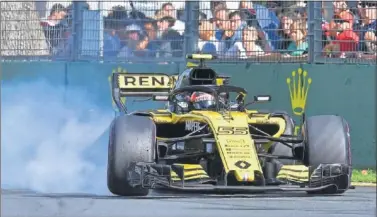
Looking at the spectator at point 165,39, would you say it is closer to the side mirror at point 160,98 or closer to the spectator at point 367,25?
the spectator at point 367,25

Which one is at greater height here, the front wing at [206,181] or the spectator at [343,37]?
the spectator at [343,37]

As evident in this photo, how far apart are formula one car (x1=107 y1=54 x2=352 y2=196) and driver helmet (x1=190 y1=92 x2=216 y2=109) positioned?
1cm

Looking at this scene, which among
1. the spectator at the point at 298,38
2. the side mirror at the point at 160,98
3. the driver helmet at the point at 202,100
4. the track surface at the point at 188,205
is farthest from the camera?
the spectator at the point at 298,38

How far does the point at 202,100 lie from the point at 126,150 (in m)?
1.47

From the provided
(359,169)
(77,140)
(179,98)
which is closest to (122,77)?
(179,98)

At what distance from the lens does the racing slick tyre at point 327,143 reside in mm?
10984

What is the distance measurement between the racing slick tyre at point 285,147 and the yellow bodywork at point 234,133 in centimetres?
20

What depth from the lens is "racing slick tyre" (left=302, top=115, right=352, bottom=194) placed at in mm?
10984

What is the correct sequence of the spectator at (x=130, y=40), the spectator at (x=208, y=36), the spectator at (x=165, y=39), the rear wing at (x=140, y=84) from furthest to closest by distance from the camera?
the spectator at (x=130, y=40)
the spectator at (x=165, y=39)
the spectator at (x=208, y=36)
the rear wing at (x=140, y=84)

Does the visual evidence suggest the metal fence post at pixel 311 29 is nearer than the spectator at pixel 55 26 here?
Yes

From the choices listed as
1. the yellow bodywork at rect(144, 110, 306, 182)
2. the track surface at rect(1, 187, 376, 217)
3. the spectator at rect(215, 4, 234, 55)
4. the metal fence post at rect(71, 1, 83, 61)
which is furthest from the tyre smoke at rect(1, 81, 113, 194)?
the yellow bodywork at rect(144, 110, 306, 182)

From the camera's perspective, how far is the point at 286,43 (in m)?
15.5

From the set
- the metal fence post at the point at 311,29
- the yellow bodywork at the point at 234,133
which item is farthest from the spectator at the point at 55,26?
the yellow bodywork at the point at 234,133

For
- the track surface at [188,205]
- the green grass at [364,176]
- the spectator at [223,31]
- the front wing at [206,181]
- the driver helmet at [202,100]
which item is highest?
the spectator at [223,31]
